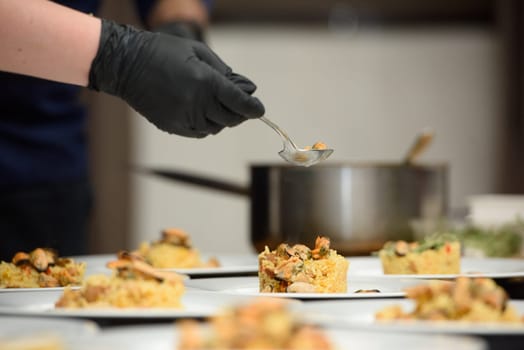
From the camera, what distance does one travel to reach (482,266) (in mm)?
1609

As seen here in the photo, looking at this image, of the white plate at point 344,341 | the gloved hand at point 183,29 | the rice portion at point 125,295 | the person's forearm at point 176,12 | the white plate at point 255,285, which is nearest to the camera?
the white plate at point 344,341

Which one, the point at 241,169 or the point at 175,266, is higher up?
the point at 241,169

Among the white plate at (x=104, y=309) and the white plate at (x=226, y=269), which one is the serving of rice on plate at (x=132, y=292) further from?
the white plate at (x=226, y=269)

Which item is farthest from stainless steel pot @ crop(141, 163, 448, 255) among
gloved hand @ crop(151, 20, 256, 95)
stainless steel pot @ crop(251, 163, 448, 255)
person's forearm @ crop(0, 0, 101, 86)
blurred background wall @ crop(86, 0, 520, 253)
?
blurred background wall @ crop(86, 0, 520, 253)

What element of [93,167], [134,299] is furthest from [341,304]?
[93,167]

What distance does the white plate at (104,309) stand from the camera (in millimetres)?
882

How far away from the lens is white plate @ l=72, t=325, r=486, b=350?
27.7 inches

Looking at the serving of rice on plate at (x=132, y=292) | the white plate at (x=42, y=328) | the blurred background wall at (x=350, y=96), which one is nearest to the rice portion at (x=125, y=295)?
the serving of rice on plate at (x=132, y=292)

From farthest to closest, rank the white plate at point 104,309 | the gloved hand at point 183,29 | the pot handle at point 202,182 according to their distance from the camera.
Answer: the gloved hand at point 183,29
the pot handle at point 202,182
the white plate at point 104,309

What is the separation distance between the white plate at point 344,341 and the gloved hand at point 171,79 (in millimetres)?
638

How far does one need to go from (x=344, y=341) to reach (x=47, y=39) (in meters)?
0.82

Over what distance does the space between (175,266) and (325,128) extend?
3.38 metres

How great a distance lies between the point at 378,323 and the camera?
2.81ft

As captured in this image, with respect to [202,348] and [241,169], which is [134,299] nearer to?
[202,348]
